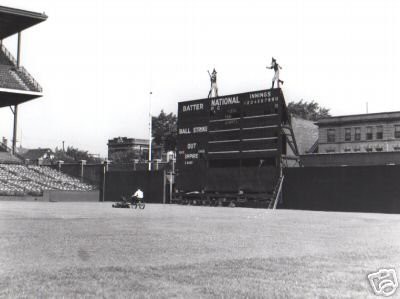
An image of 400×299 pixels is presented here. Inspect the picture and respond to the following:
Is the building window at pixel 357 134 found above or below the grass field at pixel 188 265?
above

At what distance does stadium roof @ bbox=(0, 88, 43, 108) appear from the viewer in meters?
35.5

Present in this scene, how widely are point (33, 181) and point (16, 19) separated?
2289 cm

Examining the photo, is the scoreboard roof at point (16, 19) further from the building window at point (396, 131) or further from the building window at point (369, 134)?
the building window at point (396, 131)

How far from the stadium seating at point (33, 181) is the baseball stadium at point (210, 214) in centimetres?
17

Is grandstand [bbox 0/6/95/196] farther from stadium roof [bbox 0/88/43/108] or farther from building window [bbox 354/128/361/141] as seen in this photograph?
building window [bbox 354/128/361/141]

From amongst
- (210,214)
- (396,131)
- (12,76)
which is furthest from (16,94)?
(396,131)

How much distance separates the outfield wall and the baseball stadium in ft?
0.27

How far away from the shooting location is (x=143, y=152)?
132375 mm

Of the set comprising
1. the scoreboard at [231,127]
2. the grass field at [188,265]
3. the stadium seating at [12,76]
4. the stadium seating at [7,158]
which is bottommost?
the grass field at [188,265]

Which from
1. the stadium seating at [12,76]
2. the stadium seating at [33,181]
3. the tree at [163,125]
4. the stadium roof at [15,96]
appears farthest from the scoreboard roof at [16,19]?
the tree at [163,125]

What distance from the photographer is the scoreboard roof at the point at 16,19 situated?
33.5 meters

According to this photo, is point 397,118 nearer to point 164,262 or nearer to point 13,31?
point 13,31

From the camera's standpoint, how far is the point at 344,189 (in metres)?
39.2

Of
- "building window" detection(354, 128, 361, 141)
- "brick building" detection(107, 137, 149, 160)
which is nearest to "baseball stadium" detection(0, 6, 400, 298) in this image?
"building window" detection(354, 128, 361, 141)
